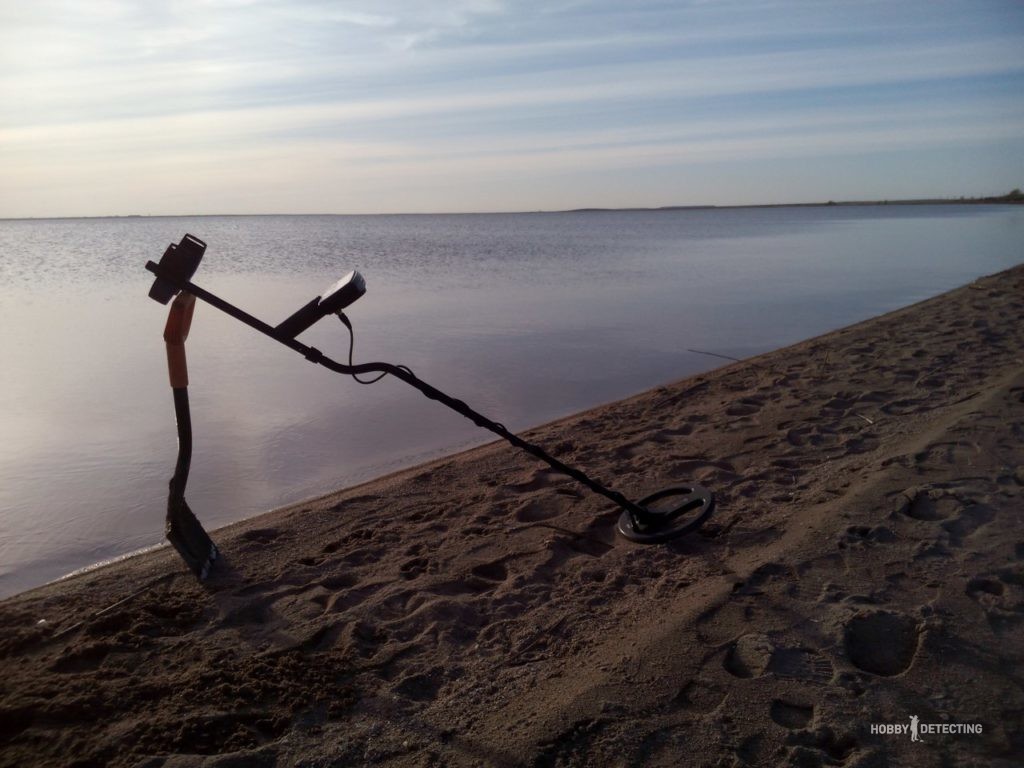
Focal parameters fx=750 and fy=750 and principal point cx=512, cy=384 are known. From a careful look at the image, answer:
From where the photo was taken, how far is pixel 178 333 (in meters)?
3.65

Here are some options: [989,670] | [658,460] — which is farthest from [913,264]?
[989,670]

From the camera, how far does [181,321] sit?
364 centimetres

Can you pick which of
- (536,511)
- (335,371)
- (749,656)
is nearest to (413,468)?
(536,511)

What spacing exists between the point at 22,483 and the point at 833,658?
560 cm

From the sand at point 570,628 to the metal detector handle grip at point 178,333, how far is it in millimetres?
1043

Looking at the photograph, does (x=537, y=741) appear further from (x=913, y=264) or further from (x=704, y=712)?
(x=913, y=264)

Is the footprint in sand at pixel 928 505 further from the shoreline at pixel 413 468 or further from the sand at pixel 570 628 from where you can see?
the shoreline at pixel 413 468

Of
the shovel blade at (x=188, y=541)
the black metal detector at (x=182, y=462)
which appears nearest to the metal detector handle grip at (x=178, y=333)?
the black metal detector at (x=182, y=462)

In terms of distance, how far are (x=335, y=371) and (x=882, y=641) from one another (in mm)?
2828

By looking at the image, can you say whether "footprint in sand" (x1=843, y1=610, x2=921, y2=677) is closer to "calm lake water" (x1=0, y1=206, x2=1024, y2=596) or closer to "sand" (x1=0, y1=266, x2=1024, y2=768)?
"sand" (x1=0, y1=266, x2=1024, y2=768)

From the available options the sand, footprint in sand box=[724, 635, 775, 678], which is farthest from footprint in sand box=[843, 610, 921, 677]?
footprint in sand box=[724, 635, 775, 678]

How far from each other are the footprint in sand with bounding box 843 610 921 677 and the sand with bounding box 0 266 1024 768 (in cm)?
1

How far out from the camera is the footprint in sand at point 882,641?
2820 mm

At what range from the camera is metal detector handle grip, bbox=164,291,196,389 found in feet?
11.8
